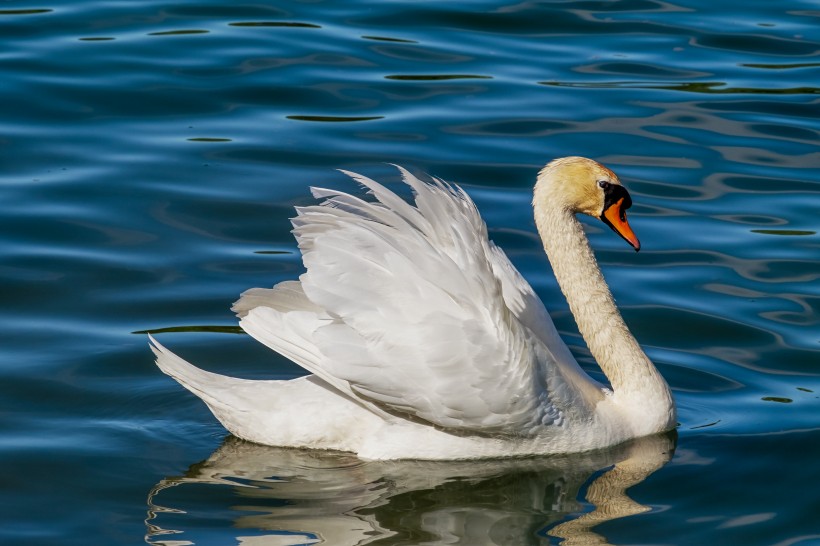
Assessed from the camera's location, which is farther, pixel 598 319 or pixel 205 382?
pixel 598 319

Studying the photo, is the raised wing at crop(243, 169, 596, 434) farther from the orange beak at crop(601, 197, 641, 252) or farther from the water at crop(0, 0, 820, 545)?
the orange beak at crop(601, 197, 641, 252)

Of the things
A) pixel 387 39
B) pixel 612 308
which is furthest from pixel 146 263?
pixel 387 39

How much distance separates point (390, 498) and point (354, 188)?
4300 millimetres

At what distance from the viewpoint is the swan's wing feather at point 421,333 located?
22.4 ft

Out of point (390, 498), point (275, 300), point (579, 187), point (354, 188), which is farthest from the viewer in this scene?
point (354, 188)

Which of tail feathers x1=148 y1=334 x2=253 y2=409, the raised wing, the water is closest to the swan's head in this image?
the raised wing

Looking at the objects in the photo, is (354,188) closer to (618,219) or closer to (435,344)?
(618,219)

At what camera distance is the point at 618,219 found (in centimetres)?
780

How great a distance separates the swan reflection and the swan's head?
3.99 feet

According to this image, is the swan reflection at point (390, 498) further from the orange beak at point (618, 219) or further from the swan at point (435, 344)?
the orange beak at point (618, 219)

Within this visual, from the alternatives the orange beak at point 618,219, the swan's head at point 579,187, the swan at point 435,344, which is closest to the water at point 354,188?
the swan at point 435,344

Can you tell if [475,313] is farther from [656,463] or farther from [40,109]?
[40,109]

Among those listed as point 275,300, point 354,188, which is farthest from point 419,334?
point 354,188

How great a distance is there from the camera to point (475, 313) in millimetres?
6859
